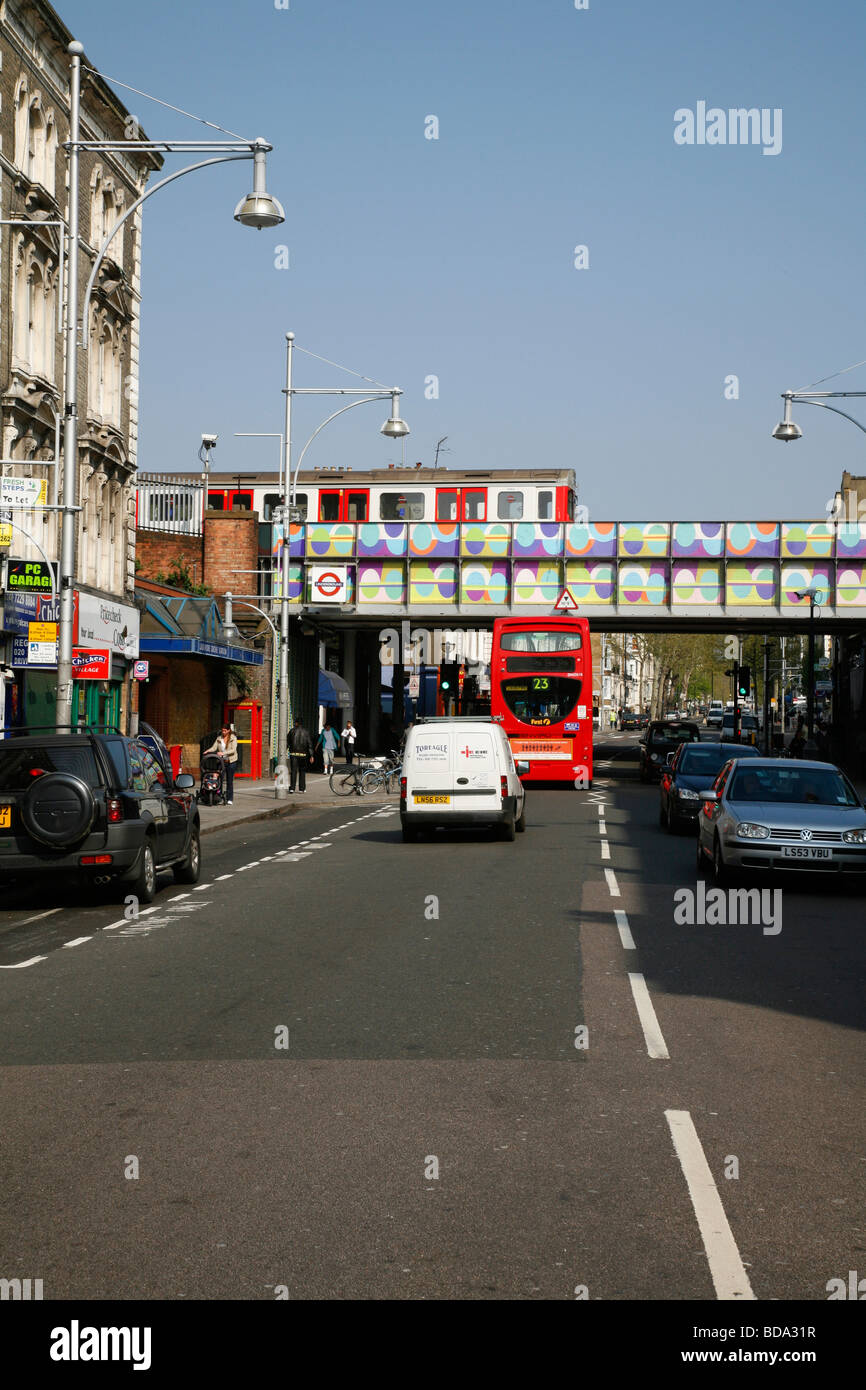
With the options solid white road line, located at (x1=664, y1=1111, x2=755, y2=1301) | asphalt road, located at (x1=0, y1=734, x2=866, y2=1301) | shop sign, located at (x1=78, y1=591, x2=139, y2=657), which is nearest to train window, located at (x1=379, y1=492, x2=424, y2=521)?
shop sign, located at (x1=78, y1=591, x2=139, y2=657)

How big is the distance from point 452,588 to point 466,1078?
4109 centimetres

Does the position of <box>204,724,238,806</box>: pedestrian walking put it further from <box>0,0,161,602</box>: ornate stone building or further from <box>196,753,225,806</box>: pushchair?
<box>0,0,161,602</box>: ornate stone building

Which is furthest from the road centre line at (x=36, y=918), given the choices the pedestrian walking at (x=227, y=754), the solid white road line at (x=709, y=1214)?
the pedestrian walking at (x=227, y=754)

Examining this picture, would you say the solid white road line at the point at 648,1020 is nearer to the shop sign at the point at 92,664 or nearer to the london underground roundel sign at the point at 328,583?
the shop sign at the point at 92,664

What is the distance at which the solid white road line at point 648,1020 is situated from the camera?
823 cm

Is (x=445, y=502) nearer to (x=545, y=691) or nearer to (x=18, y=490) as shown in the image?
(x=545, y=691)

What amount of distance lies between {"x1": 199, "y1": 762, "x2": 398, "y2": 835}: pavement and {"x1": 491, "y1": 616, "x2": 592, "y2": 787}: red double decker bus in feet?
12.5

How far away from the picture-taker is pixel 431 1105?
697 centimetres

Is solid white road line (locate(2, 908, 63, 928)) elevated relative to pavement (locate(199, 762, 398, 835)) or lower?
elevated

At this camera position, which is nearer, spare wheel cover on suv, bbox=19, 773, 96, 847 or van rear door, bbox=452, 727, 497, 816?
spare wheel cover on suv, bbox=19, 773, 96, 847

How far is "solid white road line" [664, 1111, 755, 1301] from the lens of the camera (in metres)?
4.68

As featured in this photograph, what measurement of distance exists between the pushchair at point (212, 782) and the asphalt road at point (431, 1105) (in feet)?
62.2

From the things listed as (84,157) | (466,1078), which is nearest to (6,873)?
(466,1078)

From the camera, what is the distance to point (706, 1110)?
22.7 ft
